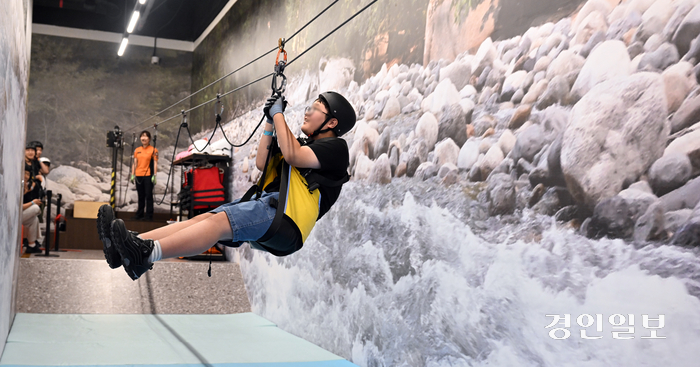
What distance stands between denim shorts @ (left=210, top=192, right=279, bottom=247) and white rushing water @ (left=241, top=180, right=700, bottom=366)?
109 centimetres

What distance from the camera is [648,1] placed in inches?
77.1

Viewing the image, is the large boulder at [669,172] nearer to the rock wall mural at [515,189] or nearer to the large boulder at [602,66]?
the rock wall mural at [515,189]

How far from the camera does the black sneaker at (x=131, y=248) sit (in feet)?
6.70

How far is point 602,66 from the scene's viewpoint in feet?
6.95

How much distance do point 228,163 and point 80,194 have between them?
384 cm

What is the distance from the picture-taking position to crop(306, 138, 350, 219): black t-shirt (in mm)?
2486

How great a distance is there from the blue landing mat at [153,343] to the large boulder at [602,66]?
8.16 ft

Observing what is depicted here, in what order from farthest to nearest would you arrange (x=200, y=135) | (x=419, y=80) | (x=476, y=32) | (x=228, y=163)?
(x=200, y=135) < (x=228, y=163) < (x=419, y=80) < (x=476, y=32)

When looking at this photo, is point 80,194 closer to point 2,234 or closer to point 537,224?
point 2,234

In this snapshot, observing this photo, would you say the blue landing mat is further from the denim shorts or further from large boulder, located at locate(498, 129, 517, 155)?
large boulder, located at locate(498, 129, 517, 155)

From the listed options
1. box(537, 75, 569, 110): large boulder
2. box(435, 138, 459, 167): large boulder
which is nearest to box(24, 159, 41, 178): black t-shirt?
box(435, 138, 459, 167): large boulder

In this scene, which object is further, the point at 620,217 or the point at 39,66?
the point at 39,66

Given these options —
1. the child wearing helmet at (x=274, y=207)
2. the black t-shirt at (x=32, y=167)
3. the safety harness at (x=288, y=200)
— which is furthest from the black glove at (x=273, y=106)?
the black t-shirt at (x=32, y=167)

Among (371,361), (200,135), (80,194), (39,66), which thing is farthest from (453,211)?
(39,66)
